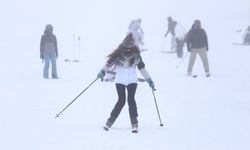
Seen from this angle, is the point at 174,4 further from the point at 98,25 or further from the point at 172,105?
the point at 172,105

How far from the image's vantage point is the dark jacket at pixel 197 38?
67.9 ft

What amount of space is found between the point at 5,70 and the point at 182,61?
290 inches

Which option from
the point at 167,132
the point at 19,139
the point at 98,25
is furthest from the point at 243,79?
the point at 98,25

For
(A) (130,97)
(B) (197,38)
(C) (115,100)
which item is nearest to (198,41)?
(B) (197,38)

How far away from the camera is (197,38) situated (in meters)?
20.8

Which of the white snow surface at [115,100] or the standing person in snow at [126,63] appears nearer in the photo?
the white snow surface at [115,100]

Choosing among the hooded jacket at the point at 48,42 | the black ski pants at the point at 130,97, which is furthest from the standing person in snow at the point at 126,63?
the hooded jacket at the point at 48,42

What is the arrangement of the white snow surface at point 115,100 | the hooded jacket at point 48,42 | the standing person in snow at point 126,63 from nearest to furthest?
the white snow surface at point 115,100
the standing person in snow at point 126,63
the hooded jacket at point 48,42

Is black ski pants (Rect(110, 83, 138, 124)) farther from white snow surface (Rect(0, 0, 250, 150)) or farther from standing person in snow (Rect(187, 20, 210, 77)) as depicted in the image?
standing person in snow (Rect(187, 20, 210, 77))

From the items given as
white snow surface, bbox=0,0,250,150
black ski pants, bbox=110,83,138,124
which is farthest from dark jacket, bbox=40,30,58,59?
black ski pants, bbox=110,83,138,124

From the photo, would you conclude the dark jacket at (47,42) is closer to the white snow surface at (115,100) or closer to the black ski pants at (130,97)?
the white snow surface at (115,100)

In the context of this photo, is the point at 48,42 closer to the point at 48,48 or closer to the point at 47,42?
the point at 47,42

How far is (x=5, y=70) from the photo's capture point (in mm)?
22141

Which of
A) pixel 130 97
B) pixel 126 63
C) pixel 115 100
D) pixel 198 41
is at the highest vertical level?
pixel 126 63
